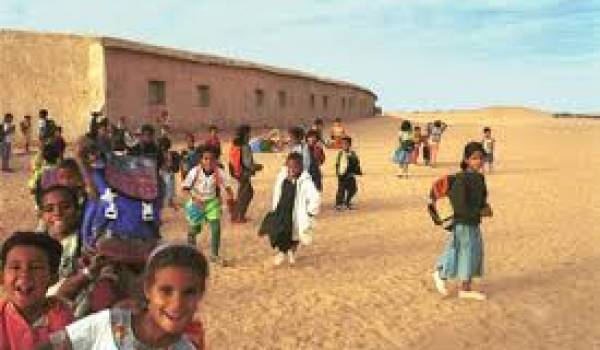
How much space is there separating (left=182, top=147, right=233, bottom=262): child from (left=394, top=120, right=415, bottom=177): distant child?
476 inches

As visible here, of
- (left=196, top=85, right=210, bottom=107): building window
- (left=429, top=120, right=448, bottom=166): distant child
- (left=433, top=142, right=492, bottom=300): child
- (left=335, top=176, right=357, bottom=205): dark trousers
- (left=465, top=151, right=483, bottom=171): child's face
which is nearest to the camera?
(left=465, top=151, right=483, bottom=171): child's face

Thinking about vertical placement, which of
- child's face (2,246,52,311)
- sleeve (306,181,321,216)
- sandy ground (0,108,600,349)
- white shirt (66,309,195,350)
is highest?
child's face (2,246,52,311)

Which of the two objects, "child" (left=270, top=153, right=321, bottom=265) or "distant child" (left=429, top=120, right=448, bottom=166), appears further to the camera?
"distant child" (left=429, top=120, right=448, bottom=166)

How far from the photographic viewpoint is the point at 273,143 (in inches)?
1192

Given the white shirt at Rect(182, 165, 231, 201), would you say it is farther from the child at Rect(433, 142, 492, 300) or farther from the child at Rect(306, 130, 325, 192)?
the child at Rect(306, 130, 325, 192)

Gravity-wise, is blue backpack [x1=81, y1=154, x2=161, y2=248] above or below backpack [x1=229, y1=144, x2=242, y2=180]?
above

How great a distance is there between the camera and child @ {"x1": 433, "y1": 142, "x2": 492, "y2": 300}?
9.47m

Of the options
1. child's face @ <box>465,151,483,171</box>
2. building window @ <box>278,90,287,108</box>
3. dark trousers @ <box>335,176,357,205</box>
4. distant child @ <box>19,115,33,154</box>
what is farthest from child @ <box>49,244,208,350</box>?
building window @ <box>278,90,287,108</box>

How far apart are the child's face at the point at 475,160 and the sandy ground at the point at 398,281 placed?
4.75 feet

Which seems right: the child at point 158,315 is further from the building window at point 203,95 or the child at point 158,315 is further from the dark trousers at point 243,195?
the building window at point 203,95

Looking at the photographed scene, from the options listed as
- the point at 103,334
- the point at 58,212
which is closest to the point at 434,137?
the point at 58,212

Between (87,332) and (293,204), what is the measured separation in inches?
317

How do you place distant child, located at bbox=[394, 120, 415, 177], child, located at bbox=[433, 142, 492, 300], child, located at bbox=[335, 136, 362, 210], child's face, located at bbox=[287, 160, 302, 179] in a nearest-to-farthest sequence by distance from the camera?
child, located at bbox=[433, 142, 492, 300] → child's face, located at bbox=[287, 160, 302, 179] → child, located at bbox=[335, 136, 362, 210] → distant child, located at bbox=[394, 120, 415, 177]

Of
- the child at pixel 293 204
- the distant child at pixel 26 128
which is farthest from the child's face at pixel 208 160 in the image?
the distant child at pixel 26 128
